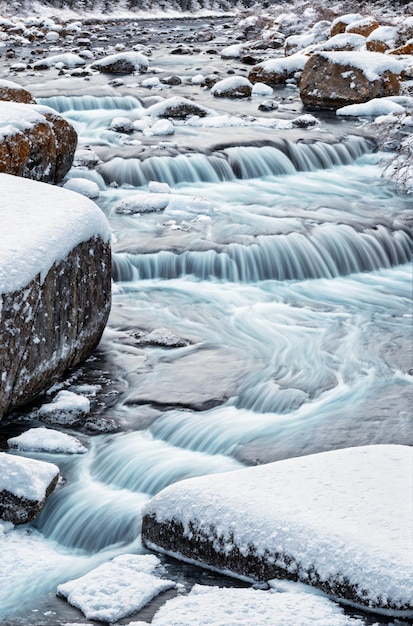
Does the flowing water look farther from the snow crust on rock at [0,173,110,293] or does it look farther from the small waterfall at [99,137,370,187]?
the snow crust on rock at [0,173,110,293]

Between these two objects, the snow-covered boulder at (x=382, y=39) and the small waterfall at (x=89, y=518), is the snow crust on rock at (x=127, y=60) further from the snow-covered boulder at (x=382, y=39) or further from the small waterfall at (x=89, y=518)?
the small waterfall at (x=89, y=518)

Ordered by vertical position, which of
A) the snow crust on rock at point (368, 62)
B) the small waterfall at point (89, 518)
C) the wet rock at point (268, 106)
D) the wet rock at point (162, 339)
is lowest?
the wet rock at point (162, 339)

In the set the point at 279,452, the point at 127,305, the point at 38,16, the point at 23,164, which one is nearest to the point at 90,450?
the point at 279,452

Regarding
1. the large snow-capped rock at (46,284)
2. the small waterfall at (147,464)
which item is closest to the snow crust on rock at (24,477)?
the small waterfall at (147,464)

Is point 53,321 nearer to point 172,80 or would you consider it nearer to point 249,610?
point 249,610

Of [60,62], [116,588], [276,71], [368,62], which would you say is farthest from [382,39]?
[116,588]

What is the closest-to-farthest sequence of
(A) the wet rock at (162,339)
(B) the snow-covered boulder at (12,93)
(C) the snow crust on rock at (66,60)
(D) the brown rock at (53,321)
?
(D) the brown rock at (53,321) < (A) the wet rock at (162,339) < (B) the snow-covered boulder at (12,93) < (C) the snow crust on rock at (66,60)

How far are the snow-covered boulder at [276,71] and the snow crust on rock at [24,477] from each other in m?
14.3

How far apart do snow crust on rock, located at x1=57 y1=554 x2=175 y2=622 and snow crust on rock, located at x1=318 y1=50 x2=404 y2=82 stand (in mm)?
12815

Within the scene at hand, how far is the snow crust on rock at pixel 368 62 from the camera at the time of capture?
48.8 feet

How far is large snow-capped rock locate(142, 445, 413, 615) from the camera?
3.16 m

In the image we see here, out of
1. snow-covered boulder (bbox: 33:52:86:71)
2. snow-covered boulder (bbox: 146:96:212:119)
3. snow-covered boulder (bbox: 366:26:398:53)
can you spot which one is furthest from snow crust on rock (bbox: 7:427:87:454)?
snow-covered boulder (bbox: 366:26:398:53)

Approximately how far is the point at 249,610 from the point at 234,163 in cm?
859

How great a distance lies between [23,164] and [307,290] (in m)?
3.19
